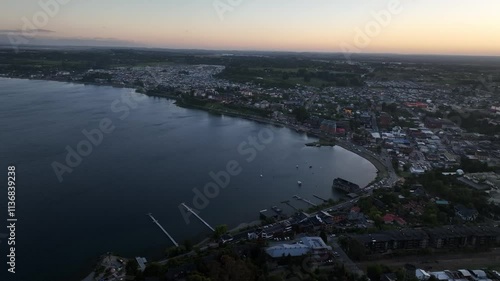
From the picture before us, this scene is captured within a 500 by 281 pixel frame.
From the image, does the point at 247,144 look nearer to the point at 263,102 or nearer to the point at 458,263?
the point at 263,102

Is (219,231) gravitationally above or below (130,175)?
above

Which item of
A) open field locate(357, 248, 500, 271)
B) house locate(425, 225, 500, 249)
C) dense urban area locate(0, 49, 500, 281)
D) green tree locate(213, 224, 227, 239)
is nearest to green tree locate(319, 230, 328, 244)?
dense urban area locate(0, 49, 500, 281)

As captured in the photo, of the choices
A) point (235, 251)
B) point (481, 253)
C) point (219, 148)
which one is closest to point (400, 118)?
point (219, 148)

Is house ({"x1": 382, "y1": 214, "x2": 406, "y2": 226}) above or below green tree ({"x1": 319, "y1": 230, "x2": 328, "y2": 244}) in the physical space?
below

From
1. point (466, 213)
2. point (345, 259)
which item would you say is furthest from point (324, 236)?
point (466, 213)

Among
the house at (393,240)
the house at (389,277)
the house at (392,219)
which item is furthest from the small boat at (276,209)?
the house at (389,277)

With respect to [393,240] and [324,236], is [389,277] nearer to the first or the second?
[393,240]

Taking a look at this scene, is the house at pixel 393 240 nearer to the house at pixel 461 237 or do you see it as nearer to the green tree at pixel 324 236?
the house at pixel 461 237

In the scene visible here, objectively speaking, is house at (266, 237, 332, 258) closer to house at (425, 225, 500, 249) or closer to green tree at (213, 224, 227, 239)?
green tree at (213, 224, 227, 239)
